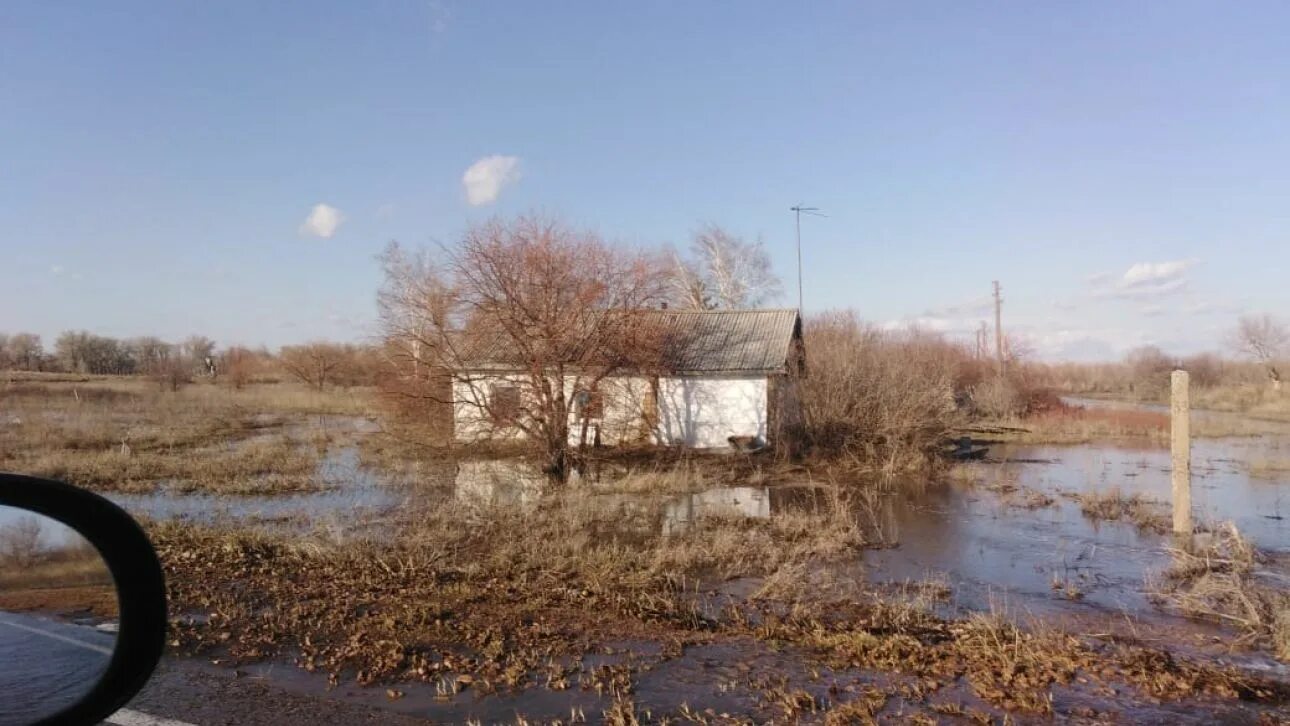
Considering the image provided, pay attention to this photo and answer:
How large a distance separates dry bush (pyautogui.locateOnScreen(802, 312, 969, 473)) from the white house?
1.22 m

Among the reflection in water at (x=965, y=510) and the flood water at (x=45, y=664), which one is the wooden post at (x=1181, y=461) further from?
the flood water at (x=45, y=664)

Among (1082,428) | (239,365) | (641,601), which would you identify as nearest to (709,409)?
(1082,428)

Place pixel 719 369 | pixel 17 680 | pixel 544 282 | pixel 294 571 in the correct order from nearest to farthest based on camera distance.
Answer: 1. pixel 17 680
2. pixel 294 571
3. pixel 544 282
4. pixel 719 369

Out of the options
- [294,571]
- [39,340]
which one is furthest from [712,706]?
[39,340]

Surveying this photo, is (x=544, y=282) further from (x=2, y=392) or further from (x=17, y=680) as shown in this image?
(x=2, y=392)

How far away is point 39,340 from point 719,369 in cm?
8703

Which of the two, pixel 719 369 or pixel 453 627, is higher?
pixel 719 369

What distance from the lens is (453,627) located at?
7016mm

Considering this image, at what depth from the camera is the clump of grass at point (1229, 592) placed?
782 centimetres

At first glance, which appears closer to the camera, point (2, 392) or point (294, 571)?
point (294, 571)

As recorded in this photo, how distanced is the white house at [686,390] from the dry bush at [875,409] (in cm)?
122

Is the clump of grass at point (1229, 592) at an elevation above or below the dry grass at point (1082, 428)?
below

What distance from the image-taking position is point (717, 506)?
16.0 m

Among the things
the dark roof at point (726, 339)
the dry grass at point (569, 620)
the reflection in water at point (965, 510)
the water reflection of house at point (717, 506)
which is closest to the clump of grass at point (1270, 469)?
the reflection in water at point (965, 510)
